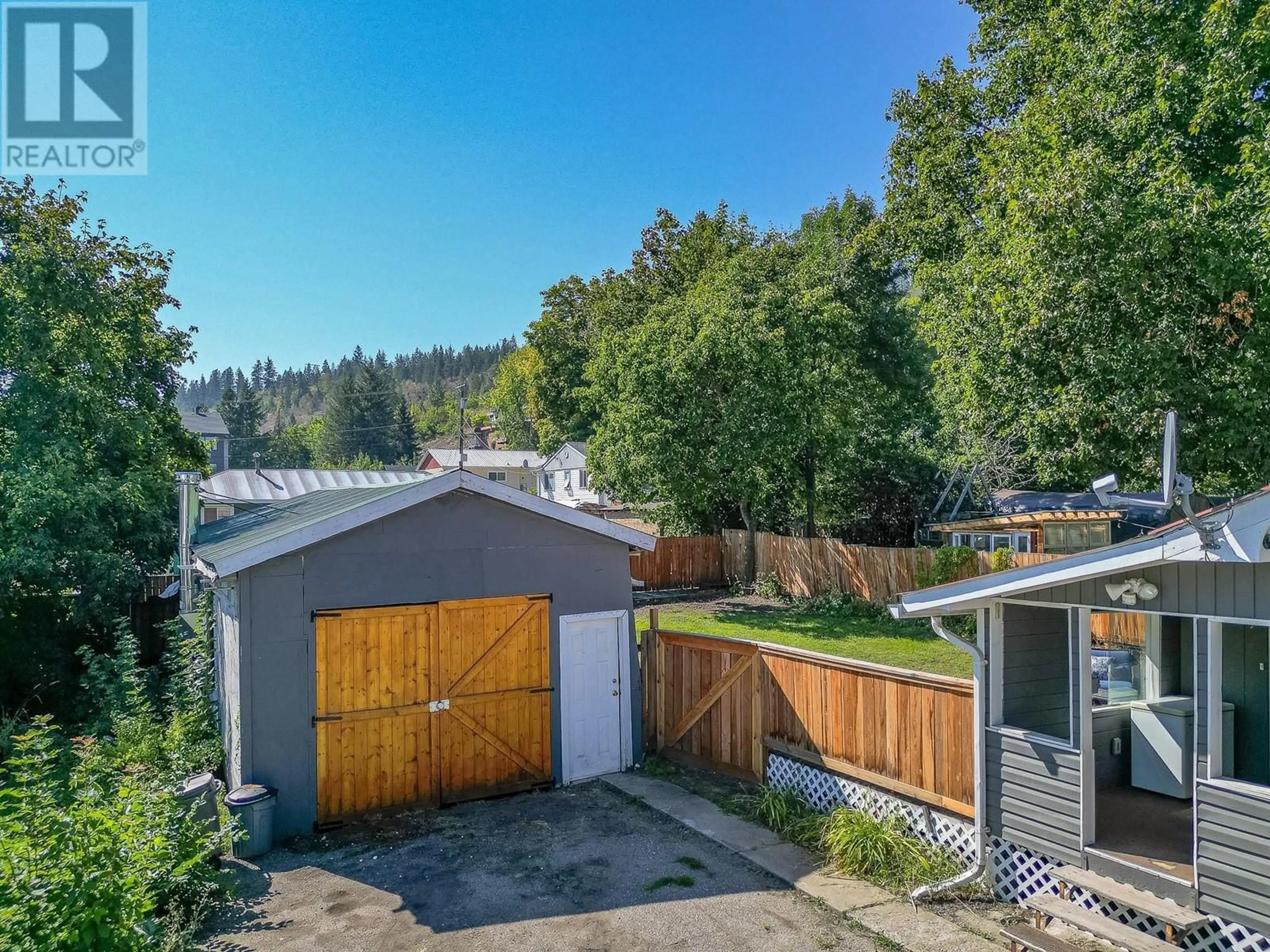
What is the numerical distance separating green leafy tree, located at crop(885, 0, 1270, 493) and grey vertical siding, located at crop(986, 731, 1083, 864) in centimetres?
758

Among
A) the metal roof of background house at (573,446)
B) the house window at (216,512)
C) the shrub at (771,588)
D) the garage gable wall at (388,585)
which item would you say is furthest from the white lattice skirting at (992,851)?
the metal roof of background house at (573,446)

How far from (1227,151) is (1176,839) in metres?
10.8

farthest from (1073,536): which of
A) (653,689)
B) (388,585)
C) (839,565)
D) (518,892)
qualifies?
(518,892)

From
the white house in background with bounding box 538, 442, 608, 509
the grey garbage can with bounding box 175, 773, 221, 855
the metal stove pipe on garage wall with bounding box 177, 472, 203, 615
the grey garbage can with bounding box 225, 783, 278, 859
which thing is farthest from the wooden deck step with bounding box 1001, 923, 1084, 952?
the white house in background with bounding box 538, 442, 608, 509

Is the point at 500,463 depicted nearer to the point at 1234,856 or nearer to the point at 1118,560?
the point at 1118,560

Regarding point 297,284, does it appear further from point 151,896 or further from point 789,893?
point 789,893

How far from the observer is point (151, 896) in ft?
16.4

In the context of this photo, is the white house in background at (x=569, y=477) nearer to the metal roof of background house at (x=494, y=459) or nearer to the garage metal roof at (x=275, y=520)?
the metal roof of background house at (x=494, y=459)

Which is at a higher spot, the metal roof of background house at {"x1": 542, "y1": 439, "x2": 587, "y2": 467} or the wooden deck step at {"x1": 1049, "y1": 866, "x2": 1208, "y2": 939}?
the metal roof of background house at {"x1": 542, "y1": 439, "x2": 587, "y2": 467}

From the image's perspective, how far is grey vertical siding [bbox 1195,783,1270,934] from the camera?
14.6 feet

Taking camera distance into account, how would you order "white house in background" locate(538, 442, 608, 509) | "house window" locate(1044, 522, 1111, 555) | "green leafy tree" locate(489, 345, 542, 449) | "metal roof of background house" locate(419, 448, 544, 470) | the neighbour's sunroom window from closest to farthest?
the neighbour's sunroom window
"house window" locate(1044, 522, 1111, 555)
"white house in background" locate(538, 442, 608, 509)
"metal roof of background house" locate(419, 448, 544, 470)
"green leafy tree" locate(489, 345, 542, 449)

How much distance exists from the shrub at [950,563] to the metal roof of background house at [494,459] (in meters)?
38.9

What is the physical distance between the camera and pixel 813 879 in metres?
6.29

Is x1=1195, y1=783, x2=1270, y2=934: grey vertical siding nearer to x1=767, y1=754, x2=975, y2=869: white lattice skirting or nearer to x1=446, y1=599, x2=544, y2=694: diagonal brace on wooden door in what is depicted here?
x1=767, y1=754, x2=975, y2=869: white lattice skirting
